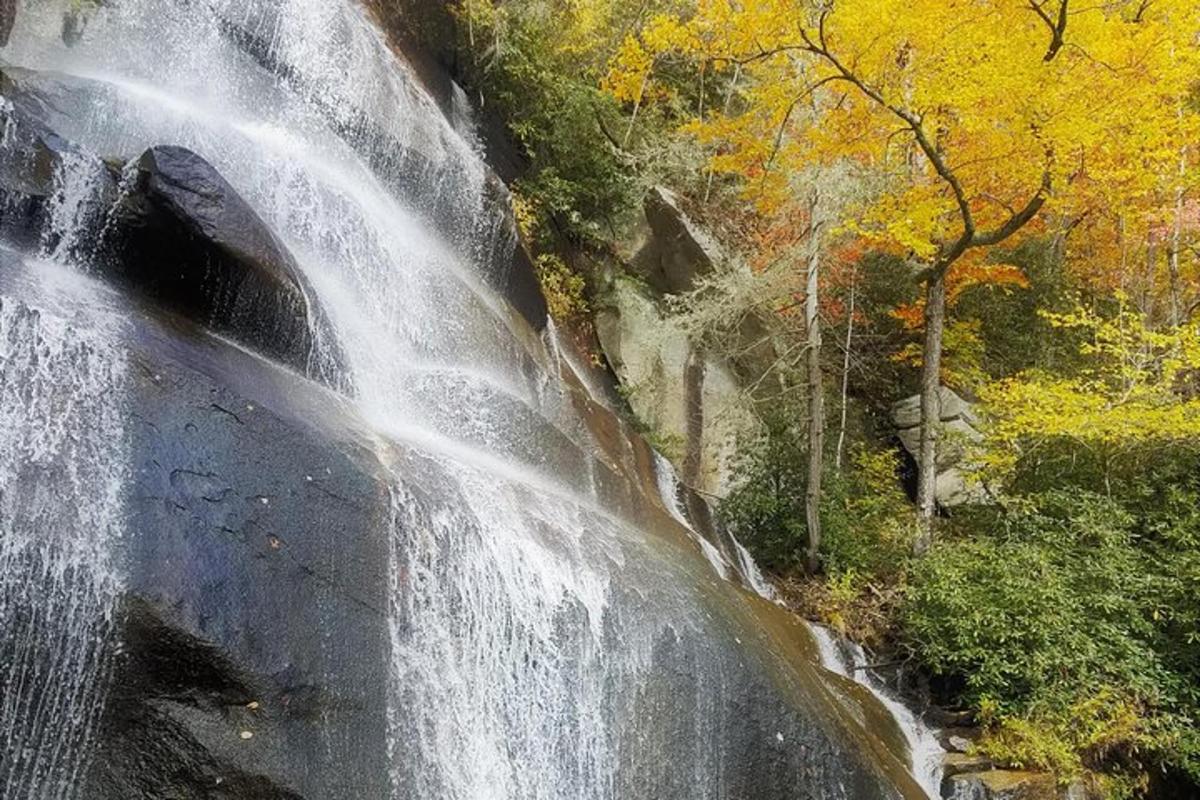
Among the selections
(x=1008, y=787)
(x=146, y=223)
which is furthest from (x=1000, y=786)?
(x=146, y=223)

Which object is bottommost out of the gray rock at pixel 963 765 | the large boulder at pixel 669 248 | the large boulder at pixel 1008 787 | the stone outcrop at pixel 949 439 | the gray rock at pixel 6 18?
the large boulder at pixel 1008 787

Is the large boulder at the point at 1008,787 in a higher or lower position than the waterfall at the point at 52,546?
lower

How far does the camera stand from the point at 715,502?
13336 mm

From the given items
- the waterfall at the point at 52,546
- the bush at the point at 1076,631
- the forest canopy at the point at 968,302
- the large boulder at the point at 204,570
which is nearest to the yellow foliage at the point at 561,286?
the forest canopy at the point at 968,302

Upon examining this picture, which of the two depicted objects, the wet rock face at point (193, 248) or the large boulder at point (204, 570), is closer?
the large boulder at point (204, 570)

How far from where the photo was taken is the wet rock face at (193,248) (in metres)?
6.22

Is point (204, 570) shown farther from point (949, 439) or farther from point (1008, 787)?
point (949, 439)

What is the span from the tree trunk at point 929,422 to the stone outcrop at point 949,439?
0.66 meters

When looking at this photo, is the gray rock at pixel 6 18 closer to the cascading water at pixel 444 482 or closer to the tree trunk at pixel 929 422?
the cascading water at pixel 444 482

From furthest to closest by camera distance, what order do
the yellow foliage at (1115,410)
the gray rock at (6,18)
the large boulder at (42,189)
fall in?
the yellow foliage at (1115,410) < the gray rock at (6,18) < the large boulder at (42,189)

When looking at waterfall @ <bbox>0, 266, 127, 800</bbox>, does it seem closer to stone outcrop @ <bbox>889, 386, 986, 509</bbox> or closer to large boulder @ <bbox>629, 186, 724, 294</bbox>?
stone outcrop @ <bbox>889, 386, 986, 509</bbox>

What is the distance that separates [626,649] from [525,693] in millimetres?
919

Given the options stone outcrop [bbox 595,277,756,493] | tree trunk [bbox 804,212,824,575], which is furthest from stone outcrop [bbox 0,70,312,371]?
stone outcrop [bbox 595,277,756,493]

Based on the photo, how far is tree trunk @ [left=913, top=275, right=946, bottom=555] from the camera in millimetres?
10961
